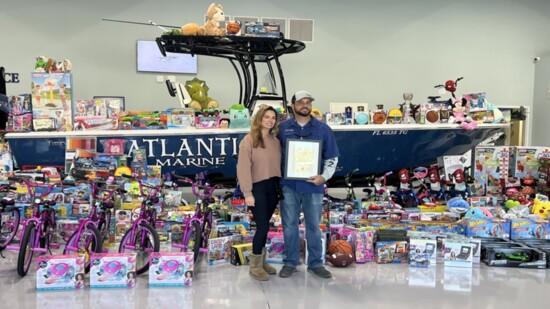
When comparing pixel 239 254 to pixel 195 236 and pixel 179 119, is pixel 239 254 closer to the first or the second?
pixel 195 236

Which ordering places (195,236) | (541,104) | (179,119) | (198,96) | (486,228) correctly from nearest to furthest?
(195,236), (486,228), (179,119), (198,96), (541,104)

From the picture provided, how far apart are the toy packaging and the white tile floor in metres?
1.96

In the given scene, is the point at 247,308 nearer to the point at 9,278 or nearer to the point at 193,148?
the point at 9,278

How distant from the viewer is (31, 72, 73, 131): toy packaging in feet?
17.7

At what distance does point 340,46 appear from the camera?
9.37 metres

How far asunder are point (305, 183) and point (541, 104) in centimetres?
785

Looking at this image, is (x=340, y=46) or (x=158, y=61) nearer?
(x=158, y=61)

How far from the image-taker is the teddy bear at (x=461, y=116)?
619cm

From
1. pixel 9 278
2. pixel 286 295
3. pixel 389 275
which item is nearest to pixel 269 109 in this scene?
pixel 286 295

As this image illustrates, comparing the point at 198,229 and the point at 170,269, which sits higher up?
the point at 198,229

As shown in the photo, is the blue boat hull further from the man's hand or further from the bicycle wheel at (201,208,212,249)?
the man's hand

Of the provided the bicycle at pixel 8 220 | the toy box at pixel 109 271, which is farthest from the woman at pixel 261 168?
the bicycle at pixel 8 220

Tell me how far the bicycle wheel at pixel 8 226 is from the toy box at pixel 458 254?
3619 mm

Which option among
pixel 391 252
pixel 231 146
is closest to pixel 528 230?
pixel 391 252
